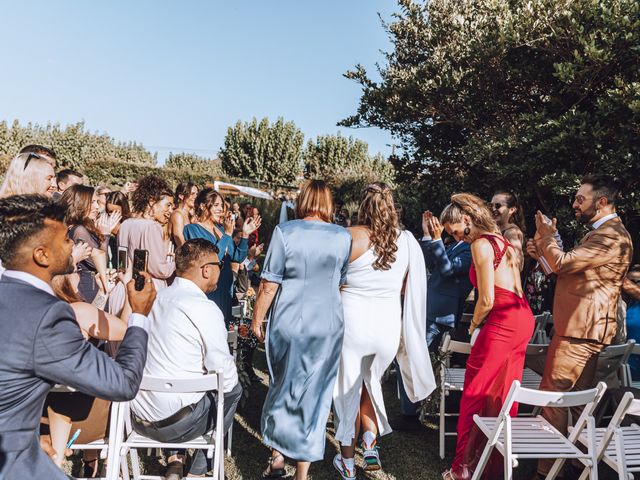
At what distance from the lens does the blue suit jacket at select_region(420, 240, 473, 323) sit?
173 inches

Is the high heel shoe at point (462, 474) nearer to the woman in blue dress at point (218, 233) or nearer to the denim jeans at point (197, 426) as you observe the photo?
the denim jeans at point (197, 426)

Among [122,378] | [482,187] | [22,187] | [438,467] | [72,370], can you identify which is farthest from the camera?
[482,187]

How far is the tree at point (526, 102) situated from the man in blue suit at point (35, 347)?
595cm

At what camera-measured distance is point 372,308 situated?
3.42 metres

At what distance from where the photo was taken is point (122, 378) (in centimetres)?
172

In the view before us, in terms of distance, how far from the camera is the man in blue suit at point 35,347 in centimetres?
158

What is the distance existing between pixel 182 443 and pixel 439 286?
267cm

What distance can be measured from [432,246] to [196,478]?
8.77ft

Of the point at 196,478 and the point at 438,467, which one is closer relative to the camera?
the point at 196,478

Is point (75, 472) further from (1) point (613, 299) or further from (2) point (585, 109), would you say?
(2) point (585, 109)

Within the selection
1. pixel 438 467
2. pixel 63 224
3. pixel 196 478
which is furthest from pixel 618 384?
pixel 63 224

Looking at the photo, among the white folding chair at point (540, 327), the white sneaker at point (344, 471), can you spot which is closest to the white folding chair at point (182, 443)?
the white sneaker at point (344, 471)

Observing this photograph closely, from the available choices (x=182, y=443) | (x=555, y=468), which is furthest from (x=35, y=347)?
(x=555, y=468)

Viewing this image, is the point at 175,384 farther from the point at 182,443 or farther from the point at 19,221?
the point at 19,221
